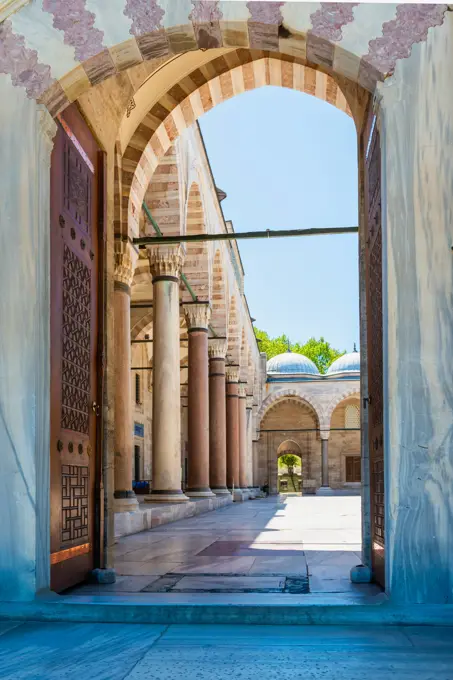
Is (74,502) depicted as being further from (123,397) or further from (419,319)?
(123,397)

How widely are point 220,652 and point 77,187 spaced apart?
3.10 m

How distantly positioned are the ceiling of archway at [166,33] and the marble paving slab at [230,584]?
2978 mm

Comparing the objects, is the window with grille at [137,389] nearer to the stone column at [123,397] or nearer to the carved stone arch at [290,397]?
the carved stone arch at [290,397]

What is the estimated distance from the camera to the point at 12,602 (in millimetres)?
3885

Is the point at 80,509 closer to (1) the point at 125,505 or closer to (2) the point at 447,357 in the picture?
(2) the point at 447,357

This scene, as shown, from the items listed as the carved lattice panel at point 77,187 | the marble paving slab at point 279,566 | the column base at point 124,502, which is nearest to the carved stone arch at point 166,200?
the column base at point 124,502

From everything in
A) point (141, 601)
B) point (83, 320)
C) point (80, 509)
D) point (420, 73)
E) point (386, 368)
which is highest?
point (420, 73)

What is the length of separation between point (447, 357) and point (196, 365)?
1259 centimetres

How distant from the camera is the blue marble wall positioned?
3.71 meters

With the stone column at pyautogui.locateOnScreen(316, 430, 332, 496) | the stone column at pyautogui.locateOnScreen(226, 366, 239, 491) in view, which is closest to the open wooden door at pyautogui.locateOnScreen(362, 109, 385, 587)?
the stone column at pyautogui.locateOnScreen(226, 366, 239, 491)

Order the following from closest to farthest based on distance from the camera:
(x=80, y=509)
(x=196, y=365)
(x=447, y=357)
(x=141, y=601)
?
1. (x=447, y=357)
2. (x=141, y=601)
3. (x=80, y=509)
4. (x=196, y=365)

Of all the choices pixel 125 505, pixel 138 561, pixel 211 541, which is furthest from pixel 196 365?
pixel 138 561

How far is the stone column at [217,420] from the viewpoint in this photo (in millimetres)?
19156

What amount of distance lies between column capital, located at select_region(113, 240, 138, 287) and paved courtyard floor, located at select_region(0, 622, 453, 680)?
571cm
